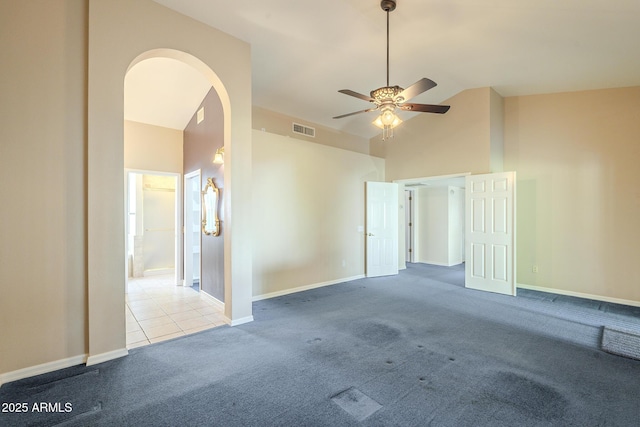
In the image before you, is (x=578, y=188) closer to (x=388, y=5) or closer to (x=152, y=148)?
→ (x=388, y=5)

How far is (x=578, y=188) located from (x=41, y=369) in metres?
7.53

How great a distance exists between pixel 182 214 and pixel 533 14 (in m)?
6.19

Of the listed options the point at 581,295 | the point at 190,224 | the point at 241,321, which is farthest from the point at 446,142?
the point at 190,224

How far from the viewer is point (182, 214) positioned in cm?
573

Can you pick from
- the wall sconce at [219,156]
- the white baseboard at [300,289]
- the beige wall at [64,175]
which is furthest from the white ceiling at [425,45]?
the white baseboard at [300,289]

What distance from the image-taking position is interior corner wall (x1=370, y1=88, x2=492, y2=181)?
5355mm

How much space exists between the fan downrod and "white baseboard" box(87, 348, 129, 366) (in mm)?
4619

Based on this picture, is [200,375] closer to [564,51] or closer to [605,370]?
[605,370]

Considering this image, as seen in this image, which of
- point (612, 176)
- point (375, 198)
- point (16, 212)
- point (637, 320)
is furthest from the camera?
point (375, 198)

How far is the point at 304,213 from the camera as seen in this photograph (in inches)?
214

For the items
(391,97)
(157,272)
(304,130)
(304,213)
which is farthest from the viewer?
(157,272)

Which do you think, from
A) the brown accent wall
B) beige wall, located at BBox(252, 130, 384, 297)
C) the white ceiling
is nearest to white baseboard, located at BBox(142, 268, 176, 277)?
the brown accent wall

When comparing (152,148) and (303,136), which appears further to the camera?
(303,136)

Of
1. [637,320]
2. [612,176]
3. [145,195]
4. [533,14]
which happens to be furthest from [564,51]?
[145,195]
